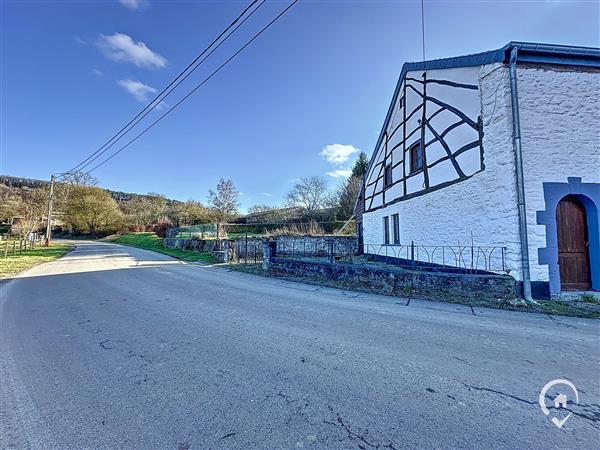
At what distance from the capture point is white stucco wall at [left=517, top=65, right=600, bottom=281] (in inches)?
249

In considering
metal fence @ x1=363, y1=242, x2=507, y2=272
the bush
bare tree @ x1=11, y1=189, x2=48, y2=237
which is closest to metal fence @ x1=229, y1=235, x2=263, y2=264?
metal fence @ x1=363, y1=242, x2=507, y2=272

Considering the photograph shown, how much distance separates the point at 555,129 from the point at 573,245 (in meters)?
2.83

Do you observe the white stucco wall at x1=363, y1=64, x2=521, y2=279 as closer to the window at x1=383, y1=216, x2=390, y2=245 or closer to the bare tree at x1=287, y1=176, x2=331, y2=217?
the window at x1=383, y1=216, x2=390, y2=245

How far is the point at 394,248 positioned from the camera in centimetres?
1200

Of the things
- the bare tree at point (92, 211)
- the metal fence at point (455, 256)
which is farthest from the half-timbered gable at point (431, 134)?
the bare tree at point (92, 211)

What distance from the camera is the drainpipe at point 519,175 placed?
6016mm

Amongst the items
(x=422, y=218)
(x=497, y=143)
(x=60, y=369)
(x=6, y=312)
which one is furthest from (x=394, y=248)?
(x=6, y=312)

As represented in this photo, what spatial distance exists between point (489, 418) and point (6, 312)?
8.42m

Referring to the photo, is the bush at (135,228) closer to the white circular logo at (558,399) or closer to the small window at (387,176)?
the small window at (387,176)

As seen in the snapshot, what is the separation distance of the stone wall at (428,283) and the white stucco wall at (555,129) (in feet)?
4.09

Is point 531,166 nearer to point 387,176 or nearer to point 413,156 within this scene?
point 413,156

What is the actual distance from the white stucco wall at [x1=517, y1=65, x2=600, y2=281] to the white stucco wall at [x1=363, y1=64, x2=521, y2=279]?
37cm

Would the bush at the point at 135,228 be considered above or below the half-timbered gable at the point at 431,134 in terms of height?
below

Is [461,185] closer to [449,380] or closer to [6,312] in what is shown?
[449,380]
